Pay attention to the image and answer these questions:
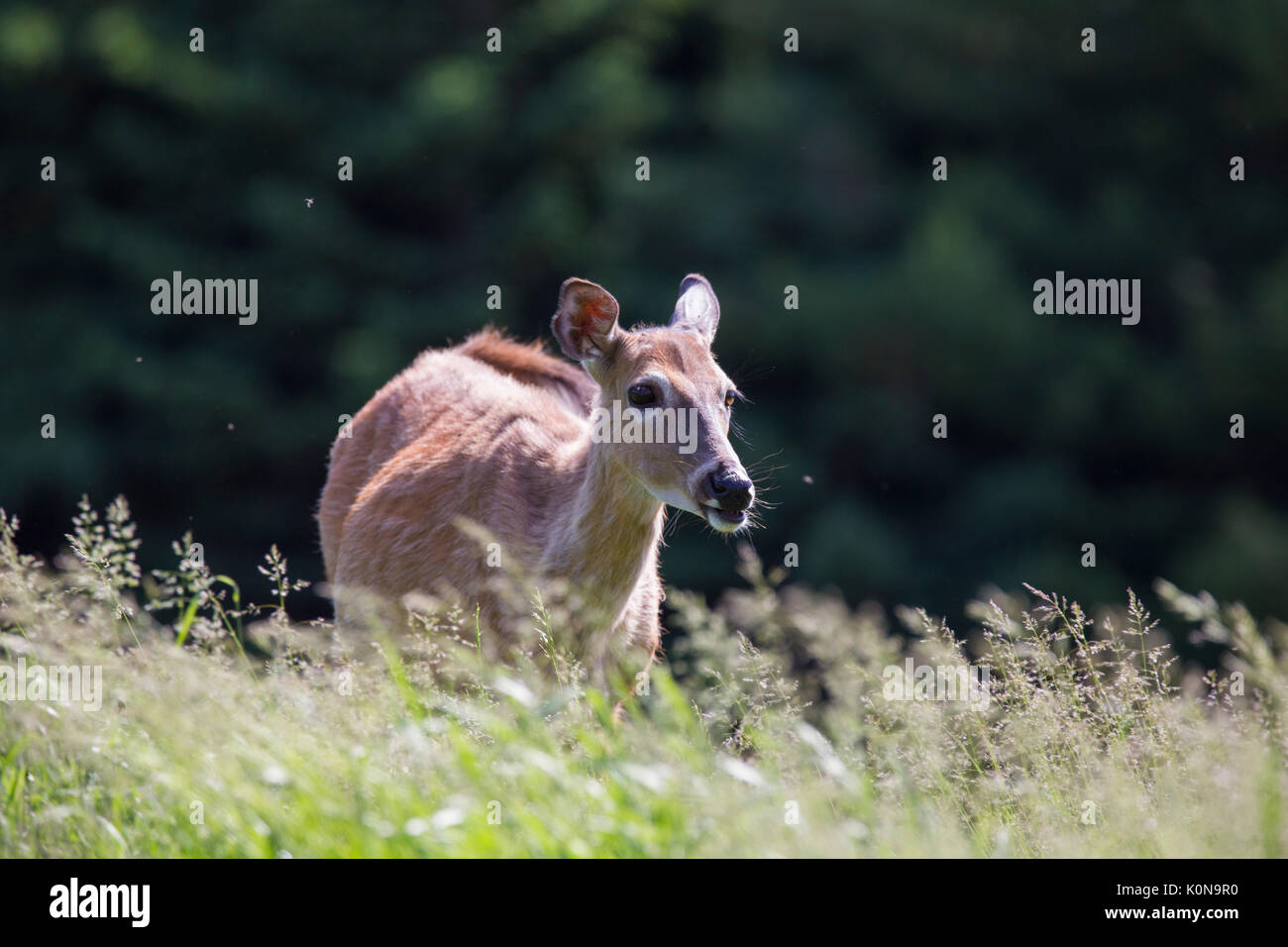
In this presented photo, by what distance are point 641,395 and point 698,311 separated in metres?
0.92

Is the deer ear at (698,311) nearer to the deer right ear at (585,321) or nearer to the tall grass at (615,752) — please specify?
the deer right ear at (585,321)

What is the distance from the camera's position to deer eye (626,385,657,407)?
20.2ft

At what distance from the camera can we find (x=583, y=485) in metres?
6.34

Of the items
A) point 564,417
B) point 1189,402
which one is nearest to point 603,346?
point 564,417

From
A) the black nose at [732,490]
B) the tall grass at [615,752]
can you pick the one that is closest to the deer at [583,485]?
the black nose at [732,490]

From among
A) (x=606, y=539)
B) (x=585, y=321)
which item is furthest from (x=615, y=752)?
(x=585, y=321)

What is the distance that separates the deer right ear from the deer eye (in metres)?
0.40

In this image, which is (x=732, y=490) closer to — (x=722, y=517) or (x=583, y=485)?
(x=722, y=517)

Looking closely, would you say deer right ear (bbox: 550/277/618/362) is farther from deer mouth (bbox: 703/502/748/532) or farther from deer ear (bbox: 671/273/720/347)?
deer mouth (bbox: 703/502/748/532)

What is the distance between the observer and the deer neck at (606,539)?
20.3 feet

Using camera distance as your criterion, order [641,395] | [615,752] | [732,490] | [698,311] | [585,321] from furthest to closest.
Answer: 1. [698,311]
2. [585,321]
3. [641,395]
4. [732,490]
5. [615,752]

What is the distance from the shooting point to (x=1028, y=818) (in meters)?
4.46

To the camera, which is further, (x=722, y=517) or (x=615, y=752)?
(x=722, y=517)
